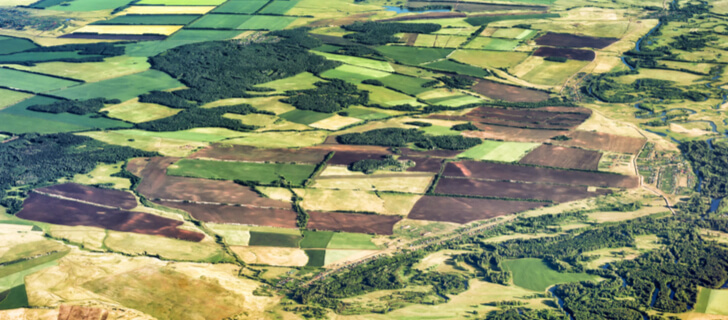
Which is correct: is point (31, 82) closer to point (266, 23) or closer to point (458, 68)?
point (266, 23)

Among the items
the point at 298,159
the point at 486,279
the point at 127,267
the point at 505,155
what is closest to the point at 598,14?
the point at 505,155

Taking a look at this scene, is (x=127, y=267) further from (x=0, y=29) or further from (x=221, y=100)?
(x=0, y=29)

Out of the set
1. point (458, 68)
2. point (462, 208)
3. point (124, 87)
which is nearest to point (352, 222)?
point (462, 208)

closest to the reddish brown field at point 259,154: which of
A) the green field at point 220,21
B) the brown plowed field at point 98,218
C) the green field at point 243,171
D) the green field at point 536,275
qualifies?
the green field at point 243,171

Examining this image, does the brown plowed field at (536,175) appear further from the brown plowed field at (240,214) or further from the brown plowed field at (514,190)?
the brown plowed field at (240,214)

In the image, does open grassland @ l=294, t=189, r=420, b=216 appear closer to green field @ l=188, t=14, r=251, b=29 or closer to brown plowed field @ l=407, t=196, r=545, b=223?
brown plowed field @ l=407, t=196, r=545, b=223

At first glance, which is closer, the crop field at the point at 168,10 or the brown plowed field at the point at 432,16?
the brown plowed field at the point at 432,16
